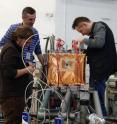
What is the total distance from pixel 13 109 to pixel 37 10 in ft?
7.62

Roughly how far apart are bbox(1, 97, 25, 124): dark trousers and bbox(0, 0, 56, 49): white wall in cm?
210

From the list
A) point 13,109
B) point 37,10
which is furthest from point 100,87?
point 37,10

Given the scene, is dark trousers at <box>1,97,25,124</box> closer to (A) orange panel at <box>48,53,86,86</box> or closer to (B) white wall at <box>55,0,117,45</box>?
(A) orange panel at <box>48,53,86,86</box>

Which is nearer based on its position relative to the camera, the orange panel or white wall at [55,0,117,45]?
the orange panel

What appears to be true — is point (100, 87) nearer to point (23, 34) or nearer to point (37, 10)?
point (23, 34)

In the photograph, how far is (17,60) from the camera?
2.76 meters

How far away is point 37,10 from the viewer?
485 centimetres

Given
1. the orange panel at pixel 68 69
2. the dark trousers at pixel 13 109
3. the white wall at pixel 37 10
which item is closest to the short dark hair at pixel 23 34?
the orange panel at pixel 68 69

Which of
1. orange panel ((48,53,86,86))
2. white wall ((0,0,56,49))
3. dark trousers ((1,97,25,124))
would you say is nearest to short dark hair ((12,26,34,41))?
orange panel ((48,53,86,86))

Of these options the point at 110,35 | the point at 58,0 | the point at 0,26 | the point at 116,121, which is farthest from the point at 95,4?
the point at 116,121

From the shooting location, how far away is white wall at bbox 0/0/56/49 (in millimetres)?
4777

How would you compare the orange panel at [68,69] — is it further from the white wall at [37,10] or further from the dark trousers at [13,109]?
the white wall at [37,10]

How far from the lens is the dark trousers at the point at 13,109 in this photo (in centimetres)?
279

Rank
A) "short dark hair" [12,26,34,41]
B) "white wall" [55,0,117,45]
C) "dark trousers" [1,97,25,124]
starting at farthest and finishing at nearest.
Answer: "white wall" [55,0,117,45] < "dark trousers" [1,97,25,124] < "short dark hair" [12,26,34,41]
